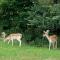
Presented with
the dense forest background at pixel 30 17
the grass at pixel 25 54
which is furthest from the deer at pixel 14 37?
the grass at pixel 25 54

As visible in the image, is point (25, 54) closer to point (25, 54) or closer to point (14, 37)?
point (25, 54)

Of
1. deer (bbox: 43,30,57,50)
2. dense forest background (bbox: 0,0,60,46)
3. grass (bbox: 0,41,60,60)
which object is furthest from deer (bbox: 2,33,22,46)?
grass (bbox: 0,41,60,60)

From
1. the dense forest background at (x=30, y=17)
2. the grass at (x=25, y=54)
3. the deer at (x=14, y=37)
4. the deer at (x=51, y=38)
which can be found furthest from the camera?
the deer at (x=14, y=37)

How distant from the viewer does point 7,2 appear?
82.3 feet

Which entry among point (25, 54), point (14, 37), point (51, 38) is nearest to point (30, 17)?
point (14, 37)

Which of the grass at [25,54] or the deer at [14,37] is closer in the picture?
the grass at [25,54]

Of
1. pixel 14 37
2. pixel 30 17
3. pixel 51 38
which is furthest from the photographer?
pixel 14 37

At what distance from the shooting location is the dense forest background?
21.7 meters

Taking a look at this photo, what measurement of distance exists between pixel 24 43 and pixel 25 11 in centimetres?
291

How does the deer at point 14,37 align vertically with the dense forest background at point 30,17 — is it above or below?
below

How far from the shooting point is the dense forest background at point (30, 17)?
21656mm

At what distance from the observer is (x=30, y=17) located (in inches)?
893

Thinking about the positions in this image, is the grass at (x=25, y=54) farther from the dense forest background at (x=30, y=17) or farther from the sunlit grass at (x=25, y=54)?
the dense forest background at (x=30, y=17)

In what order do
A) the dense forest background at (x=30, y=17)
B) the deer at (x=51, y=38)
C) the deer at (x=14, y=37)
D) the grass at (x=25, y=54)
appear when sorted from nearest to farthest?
the grass at (x=25, y=54) → the dense forest background at (x=30, y=17) → the deer at (x=51, y=38) → the deer at (x=14, y=37)
